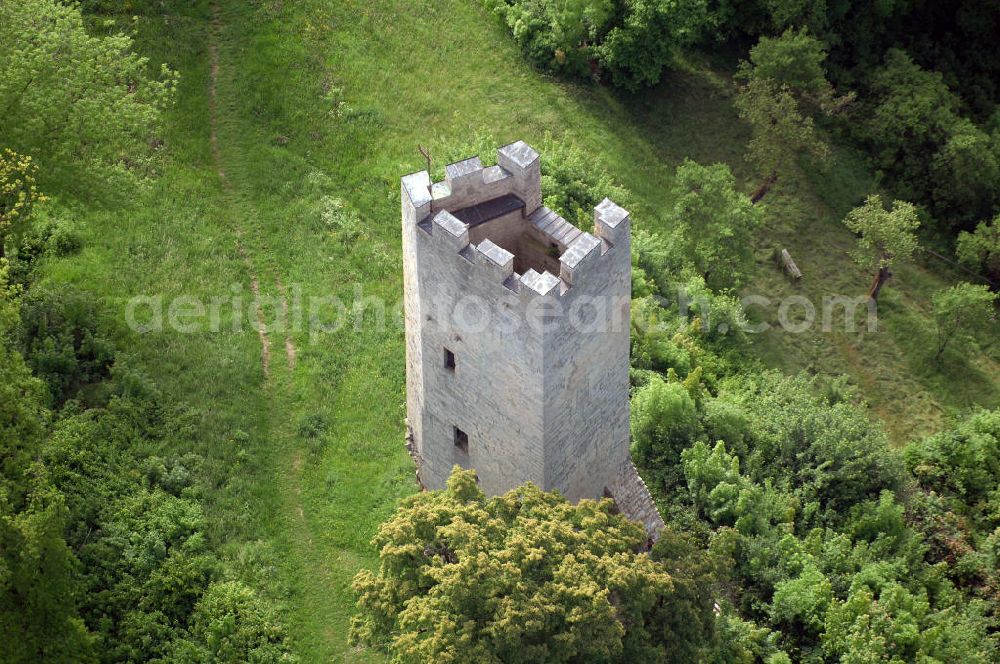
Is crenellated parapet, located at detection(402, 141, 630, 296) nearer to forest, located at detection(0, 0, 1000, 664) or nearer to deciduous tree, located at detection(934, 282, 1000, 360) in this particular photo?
forest, located at detection(0, 0, 1000, 664)

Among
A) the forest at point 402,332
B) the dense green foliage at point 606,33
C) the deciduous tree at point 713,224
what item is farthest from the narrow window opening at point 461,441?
the dense green foliage at point 606,33

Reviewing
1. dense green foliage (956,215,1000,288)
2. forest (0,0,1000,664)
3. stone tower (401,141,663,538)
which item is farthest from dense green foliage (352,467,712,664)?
dense green foliage (956,215,1000,288)

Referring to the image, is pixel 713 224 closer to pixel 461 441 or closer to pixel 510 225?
pixel 510 225

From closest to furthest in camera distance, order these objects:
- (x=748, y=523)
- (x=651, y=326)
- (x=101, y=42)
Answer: (x=748, y=523), (x=101, y=42), (x=651, y=326)

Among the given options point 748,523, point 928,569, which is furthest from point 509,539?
point 928,569

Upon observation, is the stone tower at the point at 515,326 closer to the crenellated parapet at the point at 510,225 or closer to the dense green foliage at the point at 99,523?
the crenellated parapet at the point at 510,225

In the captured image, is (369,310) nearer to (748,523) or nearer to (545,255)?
(545,255)
